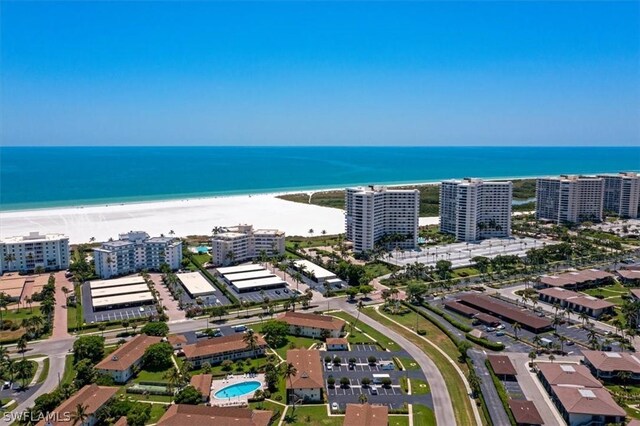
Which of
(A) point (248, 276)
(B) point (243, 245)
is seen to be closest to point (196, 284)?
(A) point (248, 276)

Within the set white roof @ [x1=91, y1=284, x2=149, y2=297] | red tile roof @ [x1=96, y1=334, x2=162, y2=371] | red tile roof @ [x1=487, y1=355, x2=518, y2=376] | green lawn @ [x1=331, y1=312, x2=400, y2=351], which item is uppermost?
red tile roof @ [x1=96, y1=334, x2=162, y2=371]

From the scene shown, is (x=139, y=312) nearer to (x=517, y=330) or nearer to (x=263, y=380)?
(x=263, y=380)

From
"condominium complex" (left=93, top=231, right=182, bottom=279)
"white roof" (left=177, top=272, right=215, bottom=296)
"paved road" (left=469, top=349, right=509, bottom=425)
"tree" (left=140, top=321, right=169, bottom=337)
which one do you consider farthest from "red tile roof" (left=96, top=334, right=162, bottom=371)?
"paved road" (left=469, top=349, right=509, bottom=425)

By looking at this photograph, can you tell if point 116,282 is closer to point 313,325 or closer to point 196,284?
point 196,284

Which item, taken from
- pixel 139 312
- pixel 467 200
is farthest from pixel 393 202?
pixel 139 312

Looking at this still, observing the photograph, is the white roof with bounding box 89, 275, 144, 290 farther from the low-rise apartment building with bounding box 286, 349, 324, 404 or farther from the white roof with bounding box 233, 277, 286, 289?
the low-rise apartment building with bounding box 286, 349, 324, 404
